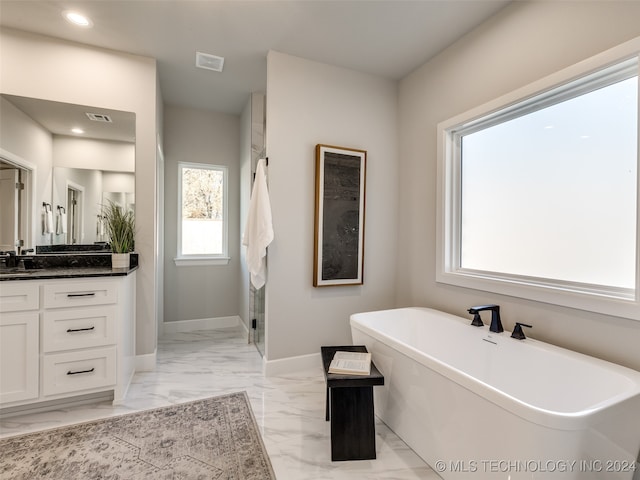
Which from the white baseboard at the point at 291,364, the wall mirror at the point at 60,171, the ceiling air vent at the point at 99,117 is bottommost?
the white baseboard at the point at 291,364

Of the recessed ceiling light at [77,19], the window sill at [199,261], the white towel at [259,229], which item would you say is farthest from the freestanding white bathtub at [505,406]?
the recessed ceiling light at [77,19]

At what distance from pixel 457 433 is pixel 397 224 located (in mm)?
2009

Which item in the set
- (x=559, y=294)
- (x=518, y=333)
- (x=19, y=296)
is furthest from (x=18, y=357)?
(x=559, y=294)

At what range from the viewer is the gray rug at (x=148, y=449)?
4.99ft

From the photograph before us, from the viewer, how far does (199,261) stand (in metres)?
3.76

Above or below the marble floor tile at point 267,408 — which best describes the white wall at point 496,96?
above

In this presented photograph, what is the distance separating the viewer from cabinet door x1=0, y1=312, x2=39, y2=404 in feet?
6.13

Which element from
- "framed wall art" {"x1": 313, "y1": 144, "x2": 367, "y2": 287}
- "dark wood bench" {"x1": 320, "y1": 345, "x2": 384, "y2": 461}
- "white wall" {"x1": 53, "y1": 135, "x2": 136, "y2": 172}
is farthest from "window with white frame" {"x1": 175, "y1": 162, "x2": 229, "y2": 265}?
"dark wood bench" {"x1": 320, "y1": 345, "x2": 384, "y2": 461}

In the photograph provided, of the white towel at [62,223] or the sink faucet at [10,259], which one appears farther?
the white towel at [62,223]

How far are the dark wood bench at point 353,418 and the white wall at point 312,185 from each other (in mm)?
1044

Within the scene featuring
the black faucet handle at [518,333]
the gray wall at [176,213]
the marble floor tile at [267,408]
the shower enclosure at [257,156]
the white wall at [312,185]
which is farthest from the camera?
the gray wall at [176,213]

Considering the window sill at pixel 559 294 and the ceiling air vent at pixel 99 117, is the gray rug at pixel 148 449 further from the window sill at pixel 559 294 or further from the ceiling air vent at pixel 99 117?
the ceiling air vent at pixel 99 117

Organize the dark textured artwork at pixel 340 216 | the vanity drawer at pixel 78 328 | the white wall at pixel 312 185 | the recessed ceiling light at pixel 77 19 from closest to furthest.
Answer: the vanity drawer at pixel 78 328
the recessed ceiling light at pixel 77 19
the white wall at pixel 312 185
the dark textured artwork at pixel 340 216

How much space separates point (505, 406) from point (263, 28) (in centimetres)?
271
